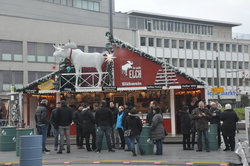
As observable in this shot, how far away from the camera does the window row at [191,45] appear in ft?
199

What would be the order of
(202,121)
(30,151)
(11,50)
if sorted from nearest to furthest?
(30,151), (202,121), (11,50)

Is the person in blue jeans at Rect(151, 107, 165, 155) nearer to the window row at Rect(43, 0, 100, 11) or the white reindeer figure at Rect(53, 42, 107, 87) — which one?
the white reindeer figure at Rect(53, 42, 107, 87)

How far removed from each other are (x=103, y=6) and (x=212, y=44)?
19.8 meters

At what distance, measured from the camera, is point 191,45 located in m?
64.0

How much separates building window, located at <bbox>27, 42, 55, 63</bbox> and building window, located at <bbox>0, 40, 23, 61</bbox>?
111cm

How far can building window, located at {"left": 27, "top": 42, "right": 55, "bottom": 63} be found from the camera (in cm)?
4731

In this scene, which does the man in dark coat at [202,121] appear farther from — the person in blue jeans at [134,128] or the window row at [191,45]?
the window row at [191,45]

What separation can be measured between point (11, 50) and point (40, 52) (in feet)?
11.7

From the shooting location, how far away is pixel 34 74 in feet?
158

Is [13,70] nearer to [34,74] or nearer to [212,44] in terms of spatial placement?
[34,74]

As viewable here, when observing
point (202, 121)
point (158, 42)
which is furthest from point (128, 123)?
point (158, 42)

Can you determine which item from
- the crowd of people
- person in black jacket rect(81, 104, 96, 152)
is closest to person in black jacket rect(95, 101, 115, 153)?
the crowd of people

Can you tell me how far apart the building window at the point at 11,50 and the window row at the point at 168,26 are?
66.2 ft

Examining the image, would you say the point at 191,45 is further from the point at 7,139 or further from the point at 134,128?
the point at 134,128
